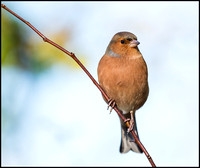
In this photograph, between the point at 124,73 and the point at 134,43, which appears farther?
the point at 134,43

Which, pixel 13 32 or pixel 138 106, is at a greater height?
pixel 13 32

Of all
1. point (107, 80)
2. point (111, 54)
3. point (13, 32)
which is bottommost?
point (107, 80)

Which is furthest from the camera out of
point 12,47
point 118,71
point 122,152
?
point 122,152

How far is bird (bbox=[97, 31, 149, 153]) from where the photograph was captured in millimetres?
4707

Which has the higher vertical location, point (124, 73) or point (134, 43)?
point (134, 43)

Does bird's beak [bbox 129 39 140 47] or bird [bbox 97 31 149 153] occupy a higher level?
bird's beak [bbox 129 39 140 47]

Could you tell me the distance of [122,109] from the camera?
515 centimetres

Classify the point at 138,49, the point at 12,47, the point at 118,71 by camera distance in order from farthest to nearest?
the point at 12,47 → the point at 138,49 → the point at 118,71

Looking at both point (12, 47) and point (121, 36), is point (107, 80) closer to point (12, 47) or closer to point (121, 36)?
point (121, 36)

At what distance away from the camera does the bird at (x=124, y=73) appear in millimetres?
4707

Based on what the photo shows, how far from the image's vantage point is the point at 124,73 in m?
4.70

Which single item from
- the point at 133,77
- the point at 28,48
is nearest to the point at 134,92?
the point at 133,77

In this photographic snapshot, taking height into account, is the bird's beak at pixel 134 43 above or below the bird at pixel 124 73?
above

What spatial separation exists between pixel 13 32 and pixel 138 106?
7.23ft
